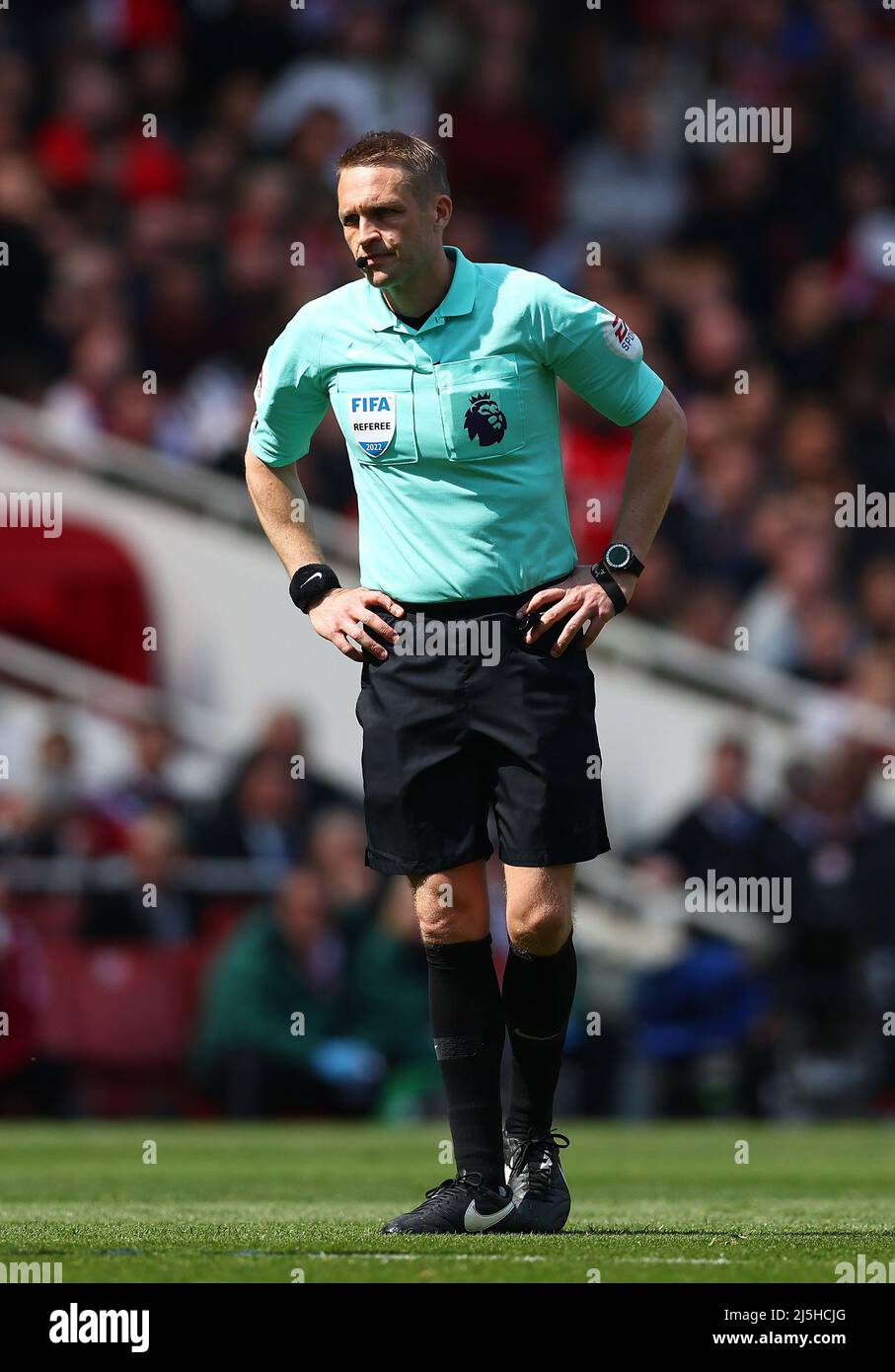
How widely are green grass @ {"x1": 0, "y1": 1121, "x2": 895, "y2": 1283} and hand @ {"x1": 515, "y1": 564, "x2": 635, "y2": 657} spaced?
1.35m

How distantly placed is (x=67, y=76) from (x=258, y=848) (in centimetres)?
565

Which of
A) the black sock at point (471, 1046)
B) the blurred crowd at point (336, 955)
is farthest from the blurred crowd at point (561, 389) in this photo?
the black sock at point (471, 1046)

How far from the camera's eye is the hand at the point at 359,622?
5.50 m

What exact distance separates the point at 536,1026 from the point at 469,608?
1009 mm

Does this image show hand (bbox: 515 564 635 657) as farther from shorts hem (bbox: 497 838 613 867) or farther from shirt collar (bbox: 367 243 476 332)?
shirt collar (bbox: 367 243 476 332)

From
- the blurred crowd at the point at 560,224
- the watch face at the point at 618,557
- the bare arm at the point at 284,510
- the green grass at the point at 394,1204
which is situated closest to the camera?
the green grass at the point at 394,1204

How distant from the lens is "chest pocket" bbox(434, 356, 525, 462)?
5438 mm

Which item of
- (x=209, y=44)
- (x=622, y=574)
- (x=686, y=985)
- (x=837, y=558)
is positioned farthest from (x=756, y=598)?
(x=622, y=574)

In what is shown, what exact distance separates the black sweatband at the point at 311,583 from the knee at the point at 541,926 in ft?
2.89

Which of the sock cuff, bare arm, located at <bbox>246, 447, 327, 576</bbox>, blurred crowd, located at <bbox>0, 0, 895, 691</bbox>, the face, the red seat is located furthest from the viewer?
blurred crowd, located at <bbox>0, 0, 895, 691</bbox>

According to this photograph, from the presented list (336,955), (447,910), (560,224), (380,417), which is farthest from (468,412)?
(560,224)

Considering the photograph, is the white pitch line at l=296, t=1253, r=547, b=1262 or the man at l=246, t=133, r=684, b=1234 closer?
the white pitch line at l=296, t=1253, r=547, b=1262

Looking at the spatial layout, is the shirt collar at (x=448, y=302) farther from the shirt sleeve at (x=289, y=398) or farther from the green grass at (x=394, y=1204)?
the green grass at (x=394, y=1204)

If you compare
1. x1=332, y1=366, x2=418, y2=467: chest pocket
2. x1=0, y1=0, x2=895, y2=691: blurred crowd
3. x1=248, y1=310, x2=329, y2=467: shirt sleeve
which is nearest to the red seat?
x1=0, y1=0, x2=895, y2=691: blurred crowd
